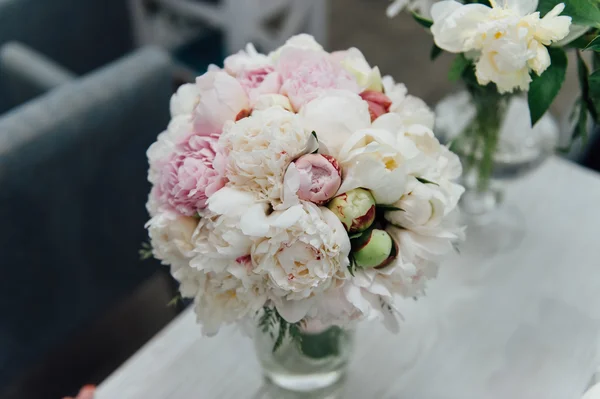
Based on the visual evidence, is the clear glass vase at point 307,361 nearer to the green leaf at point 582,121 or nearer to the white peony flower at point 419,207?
the white peony flower at point 419,207

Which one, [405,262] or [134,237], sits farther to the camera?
[134,237]

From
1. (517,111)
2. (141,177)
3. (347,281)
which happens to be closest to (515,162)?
(517,111)

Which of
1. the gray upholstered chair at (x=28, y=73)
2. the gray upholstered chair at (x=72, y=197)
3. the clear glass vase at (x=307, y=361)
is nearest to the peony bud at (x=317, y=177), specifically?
the clear glass vase at (x=307, y=361)

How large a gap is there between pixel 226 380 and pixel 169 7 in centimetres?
165

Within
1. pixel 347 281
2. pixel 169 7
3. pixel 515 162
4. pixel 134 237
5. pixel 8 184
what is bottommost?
pixel 134 237

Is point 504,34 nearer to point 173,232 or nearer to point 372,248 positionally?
point 372,248

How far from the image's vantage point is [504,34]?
1.78 ft

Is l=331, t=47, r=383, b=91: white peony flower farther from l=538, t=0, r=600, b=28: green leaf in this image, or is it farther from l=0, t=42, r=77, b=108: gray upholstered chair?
l=0, t=42, r=77, b=108: gray upholstered chair

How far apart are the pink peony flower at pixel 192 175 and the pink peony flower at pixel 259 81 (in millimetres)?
63

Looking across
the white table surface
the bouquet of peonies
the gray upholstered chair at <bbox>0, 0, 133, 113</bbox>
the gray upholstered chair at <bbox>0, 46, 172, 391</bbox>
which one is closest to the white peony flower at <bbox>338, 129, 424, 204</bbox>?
the bouquet of peonies

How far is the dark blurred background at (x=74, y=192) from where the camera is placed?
3.45 ft

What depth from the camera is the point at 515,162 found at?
0.98 m

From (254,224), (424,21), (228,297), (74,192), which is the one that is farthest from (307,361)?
(74,192)

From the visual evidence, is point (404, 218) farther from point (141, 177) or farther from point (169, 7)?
point (169, 7)
